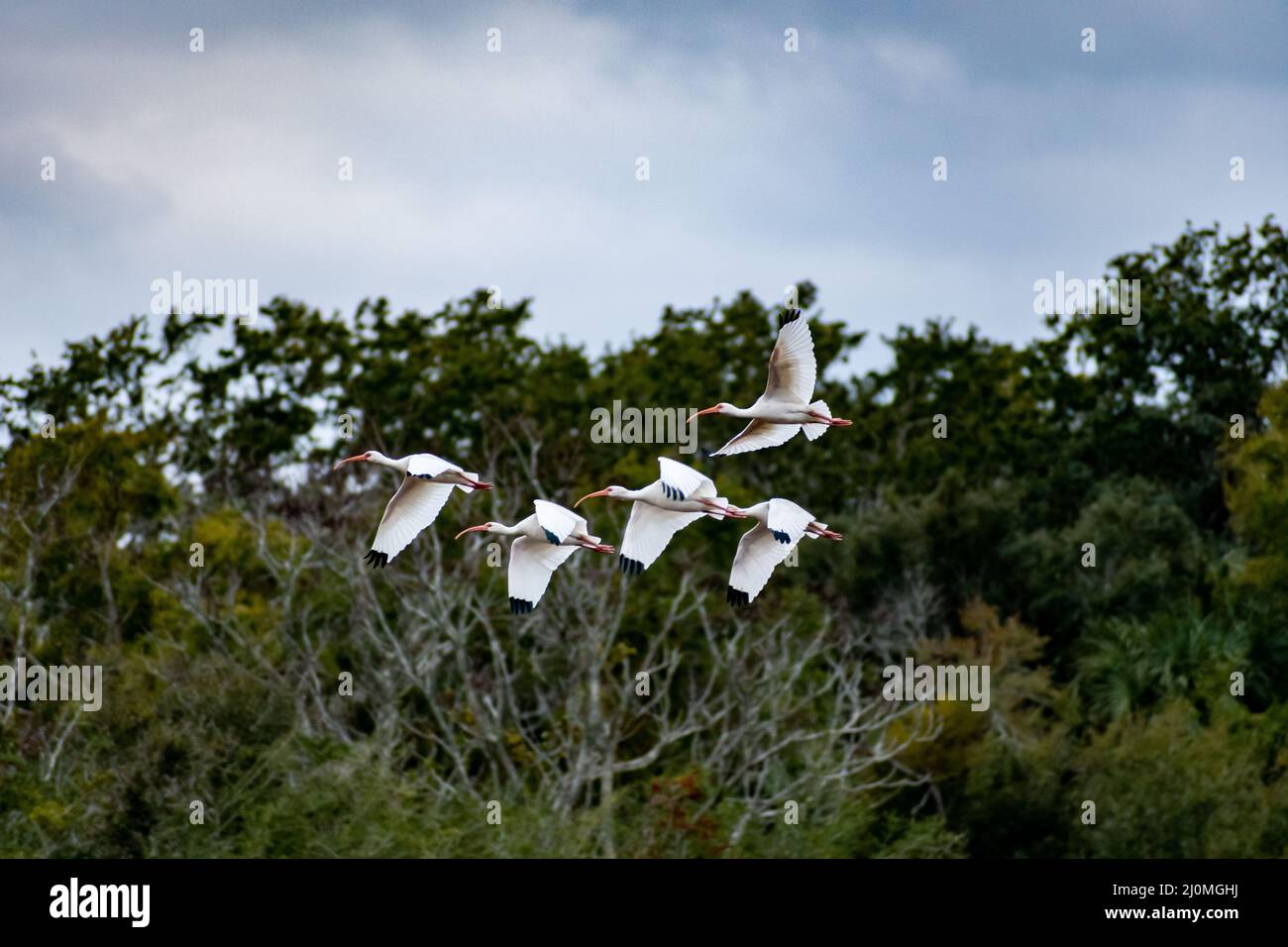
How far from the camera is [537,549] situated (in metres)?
17.8

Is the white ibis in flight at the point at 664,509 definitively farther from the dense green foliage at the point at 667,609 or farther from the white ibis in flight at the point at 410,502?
the dense green foliage at the point at 667,609

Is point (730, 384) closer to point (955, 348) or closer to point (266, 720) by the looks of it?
point (955, 348)

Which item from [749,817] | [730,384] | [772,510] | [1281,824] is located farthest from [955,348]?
[772,510]

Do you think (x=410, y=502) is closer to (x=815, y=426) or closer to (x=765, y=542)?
(x=765, y=542)

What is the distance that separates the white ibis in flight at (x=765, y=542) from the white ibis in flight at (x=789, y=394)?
0.70 metres

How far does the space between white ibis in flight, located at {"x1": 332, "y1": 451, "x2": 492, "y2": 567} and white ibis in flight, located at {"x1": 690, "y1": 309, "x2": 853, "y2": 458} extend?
7.17 feet

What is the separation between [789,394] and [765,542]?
127 cm

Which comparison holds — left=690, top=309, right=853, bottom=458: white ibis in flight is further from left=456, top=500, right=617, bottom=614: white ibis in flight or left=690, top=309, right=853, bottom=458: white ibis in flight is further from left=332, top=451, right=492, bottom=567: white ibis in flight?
left=332, top=451, right=492, bottom=567: white ibis in flight

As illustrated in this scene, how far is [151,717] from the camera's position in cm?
3750

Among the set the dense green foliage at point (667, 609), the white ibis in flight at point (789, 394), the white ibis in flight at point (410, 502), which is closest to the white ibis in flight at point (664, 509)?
the white ibis in flight at point (789, 394)

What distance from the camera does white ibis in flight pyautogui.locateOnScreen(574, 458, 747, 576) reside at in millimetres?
15609

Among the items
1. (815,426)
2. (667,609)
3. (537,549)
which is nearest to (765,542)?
(815,426)

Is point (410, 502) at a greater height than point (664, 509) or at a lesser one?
greater

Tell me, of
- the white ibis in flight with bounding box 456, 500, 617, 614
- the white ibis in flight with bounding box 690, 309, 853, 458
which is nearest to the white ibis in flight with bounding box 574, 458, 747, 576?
the white ibis in flight with bounding box 456, 500, 617, 614
